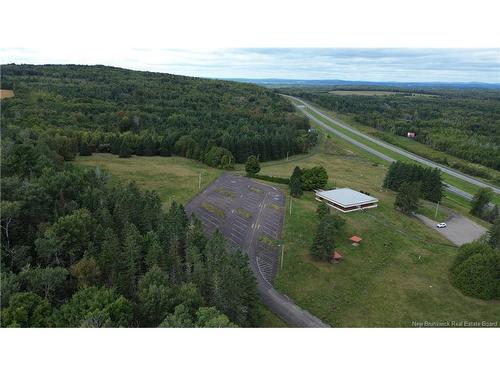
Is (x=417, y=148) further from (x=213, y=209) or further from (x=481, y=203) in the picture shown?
(x=213, y=209)

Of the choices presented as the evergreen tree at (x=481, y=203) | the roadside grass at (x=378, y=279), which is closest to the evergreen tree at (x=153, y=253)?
the roadside grass at (x=378, y=279)

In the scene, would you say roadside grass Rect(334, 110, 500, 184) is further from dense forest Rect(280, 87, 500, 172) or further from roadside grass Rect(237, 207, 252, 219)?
roadside grass Rect(237, 207, 252, 219)

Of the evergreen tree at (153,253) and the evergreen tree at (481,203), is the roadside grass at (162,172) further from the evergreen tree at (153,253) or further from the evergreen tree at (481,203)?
the evergreen tree at (481,203)

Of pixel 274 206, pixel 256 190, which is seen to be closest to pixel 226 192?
pixel 256 190

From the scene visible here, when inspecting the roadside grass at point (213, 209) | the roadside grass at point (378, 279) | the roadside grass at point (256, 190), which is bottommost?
the roadside grass at point (378, 279)

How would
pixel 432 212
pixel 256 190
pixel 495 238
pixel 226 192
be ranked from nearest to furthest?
pixel 495 238
pixel 432 212
pixel 226 192
pixel 256 190

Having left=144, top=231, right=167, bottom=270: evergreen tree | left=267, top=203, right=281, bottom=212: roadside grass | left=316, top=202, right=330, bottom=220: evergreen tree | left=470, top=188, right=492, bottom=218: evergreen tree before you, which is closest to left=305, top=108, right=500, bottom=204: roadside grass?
left=470, top=188, right=492, bottom=218: evergreen tree
